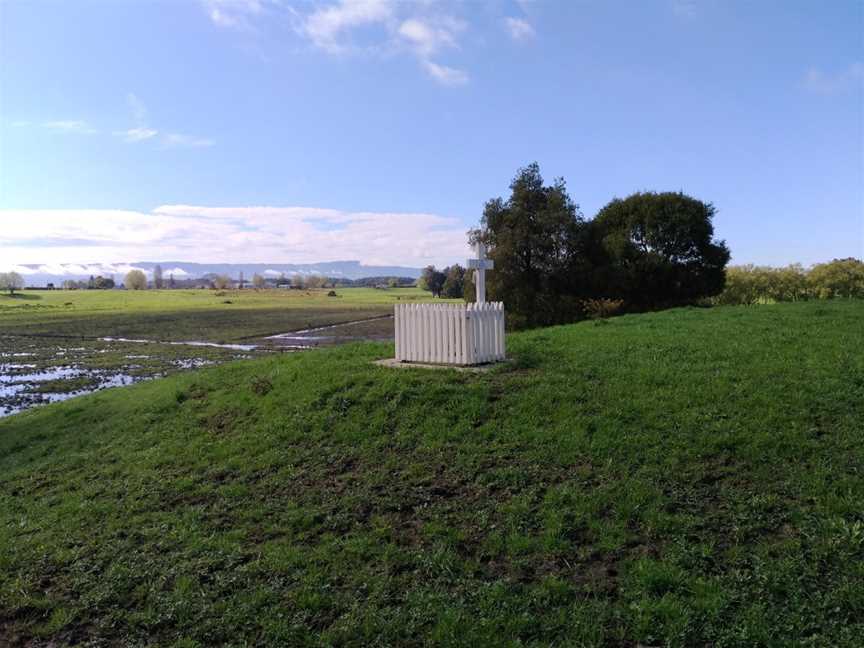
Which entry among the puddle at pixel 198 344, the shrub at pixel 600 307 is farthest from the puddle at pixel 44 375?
the shrub at pixel 600 307

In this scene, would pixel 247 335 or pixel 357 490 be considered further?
pixel 247 335

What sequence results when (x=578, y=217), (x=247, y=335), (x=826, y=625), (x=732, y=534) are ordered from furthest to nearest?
(x=247, y=335)
(x=578, y=217)
(x=732, y=534)
(x=826, y=625)

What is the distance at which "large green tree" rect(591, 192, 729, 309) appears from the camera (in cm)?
2886

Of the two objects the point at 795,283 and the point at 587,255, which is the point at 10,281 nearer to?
the point at 587,255

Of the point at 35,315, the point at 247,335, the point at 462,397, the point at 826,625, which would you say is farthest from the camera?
the point at 35,315

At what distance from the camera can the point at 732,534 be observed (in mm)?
5727

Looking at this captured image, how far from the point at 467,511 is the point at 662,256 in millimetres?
25171

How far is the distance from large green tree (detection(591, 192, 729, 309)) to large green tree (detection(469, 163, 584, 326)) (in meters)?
1.71

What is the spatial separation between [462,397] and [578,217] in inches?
872

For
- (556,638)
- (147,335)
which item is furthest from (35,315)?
(556,638)

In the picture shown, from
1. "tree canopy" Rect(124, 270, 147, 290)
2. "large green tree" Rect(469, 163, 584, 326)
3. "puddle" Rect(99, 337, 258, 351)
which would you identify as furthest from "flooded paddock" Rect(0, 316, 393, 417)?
"tree canopy" Rect(124, 270, 147, 290)

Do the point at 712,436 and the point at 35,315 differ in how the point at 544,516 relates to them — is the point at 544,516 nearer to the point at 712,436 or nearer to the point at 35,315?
the point at 712,436

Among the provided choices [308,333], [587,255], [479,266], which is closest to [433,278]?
[308,333]

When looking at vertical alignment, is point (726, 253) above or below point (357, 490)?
above
